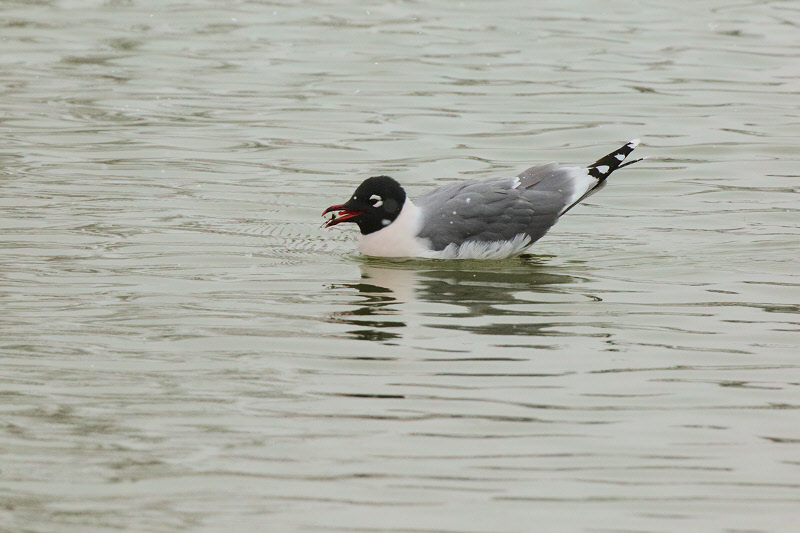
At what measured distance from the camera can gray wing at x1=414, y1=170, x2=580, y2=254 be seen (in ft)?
32.7

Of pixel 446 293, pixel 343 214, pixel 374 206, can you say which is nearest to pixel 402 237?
pixel 374 206

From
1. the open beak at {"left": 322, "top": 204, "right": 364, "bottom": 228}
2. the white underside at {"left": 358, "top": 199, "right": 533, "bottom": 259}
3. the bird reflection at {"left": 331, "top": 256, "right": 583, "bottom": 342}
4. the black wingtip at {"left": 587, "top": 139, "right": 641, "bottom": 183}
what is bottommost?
the bird reflection at {"left": 331, "top": 256, "right": 583, "bottom": 342}

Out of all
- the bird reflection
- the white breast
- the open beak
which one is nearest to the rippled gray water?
the bird reflection

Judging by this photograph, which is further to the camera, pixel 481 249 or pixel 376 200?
pixel 376 200

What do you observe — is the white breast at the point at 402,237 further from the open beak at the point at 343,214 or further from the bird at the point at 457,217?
the open beak at the point at 343,214

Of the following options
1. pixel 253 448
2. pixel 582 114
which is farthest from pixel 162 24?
pixel 253 448

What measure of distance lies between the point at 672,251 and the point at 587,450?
434cm

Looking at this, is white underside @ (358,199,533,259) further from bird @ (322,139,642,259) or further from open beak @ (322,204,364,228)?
open beak @ (322,204,364,228)

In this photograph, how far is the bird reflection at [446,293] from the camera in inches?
326

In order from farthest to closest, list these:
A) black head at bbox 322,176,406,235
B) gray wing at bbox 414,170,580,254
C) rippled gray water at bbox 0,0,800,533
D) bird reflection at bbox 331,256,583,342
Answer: black head at bbox 322,176,406,235
gray wing at bbox 414,170,580,254
bird reflection at bbox 331,256,583,342
rippled gray water at bbox 0,0,800,533

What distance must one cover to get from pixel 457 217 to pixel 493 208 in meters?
0.28

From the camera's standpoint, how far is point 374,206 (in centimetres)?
1020

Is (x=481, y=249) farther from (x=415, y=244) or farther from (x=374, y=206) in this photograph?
(x=374, y=206)

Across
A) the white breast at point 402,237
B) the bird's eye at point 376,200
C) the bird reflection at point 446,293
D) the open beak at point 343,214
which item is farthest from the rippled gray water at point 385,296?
the bird's eye at point 376,200
